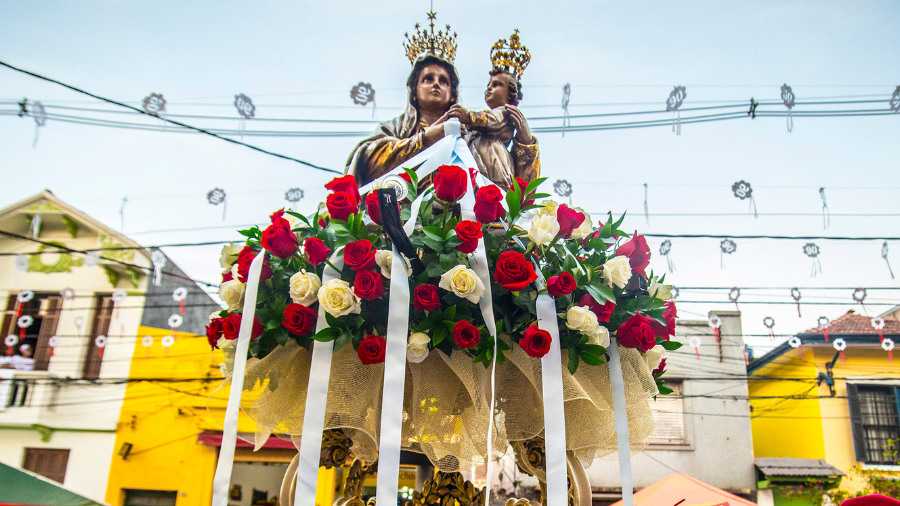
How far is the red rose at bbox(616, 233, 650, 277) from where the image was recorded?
78.8 inches

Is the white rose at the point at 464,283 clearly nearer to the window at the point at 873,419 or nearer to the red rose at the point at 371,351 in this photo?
the red rose at the point at 371,351

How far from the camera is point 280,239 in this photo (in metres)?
1.91

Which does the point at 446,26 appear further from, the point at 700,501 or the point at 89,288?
the point at 89,288

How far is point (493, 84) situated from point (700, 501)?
186 inches

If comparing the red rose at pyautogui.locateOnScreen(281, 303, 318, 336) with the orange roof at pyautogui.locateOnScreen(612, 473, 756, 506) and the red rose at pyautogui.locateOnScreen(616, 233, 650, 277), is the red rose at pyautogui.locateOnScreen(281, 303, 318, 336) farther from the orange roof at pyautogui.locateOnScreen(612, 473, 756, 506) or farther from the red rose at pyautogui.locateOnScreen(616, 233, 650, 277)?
the orange roof at pyautogui.locateOnScreen(612, 473, 756, 506)

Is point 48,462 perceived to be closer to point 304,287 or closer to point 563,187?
point 563,187

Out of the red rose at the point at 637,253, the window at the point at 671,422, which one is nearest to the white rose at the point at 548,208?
the red rose at the point at 637,253

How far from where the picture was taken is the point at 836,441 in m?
12.7

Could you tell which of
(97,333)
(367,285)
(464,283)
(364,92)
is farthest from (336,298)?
(97,333)

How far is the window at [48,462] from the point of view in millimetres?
12641

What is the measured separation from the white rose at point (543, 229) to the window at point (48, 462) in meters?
13.9

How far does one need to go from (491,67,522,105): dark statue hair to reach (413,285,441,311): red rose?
1.29 meters

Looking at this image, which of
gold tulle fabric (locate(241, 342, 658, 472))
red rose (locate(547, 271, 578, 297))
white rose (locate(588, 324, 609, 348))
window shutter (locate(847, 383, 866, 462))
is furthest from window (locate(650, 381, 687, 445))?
red rose (locate(547, 271, 578, 297))

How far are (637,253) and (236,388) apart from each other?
1.26m
